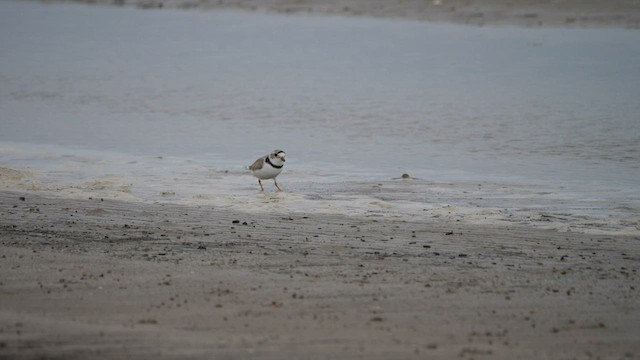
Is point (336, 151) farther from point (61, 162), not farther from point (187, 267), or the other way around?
point (187, 267)

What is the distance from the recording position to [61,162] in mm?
12930

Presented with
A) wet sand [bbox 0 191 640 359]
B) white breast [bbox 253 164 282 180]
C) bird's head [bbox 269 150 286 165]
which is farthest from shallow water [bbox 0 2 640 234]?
wet sand [bbox 0 191 640 359]

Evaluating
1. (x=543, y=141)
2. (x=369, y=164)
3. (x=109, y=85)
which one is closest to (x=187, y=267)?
(x=369, y=164)

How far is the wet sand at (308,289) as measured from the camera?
5629mm

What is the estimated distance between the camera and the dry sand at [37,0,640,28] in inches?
1073

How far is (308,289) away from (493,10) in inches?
920

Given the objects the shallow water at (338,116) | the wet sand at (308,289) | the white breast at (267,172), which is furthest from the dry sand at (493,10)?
the wet sand at (308,289)

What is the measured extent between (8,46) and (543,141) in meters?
18.3

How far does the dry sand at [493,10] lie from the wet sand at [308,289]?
19.7 m

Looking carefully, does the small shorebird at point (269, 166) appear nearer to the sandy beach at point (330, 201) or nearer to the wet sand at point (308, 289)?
the sandy beach at point (330, 201)

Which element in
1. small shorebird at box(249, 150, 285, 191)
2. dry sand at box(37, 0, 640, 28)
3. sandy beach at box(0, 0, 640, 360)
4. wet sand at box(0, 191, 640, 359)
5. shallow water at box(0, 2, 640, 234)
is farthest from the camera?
dry sand at box(37, 0, 640, 28)

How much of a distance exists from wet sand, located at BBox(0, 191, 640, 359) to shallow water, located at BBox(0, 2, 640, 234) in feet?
4.06

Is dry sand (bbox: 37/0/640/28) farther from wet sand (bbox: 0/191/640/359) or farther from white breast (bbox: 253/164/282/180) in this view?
wet sand (bbox: 0/191/640/359)

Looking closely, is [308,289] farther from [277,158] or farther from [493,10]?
[493,10]
